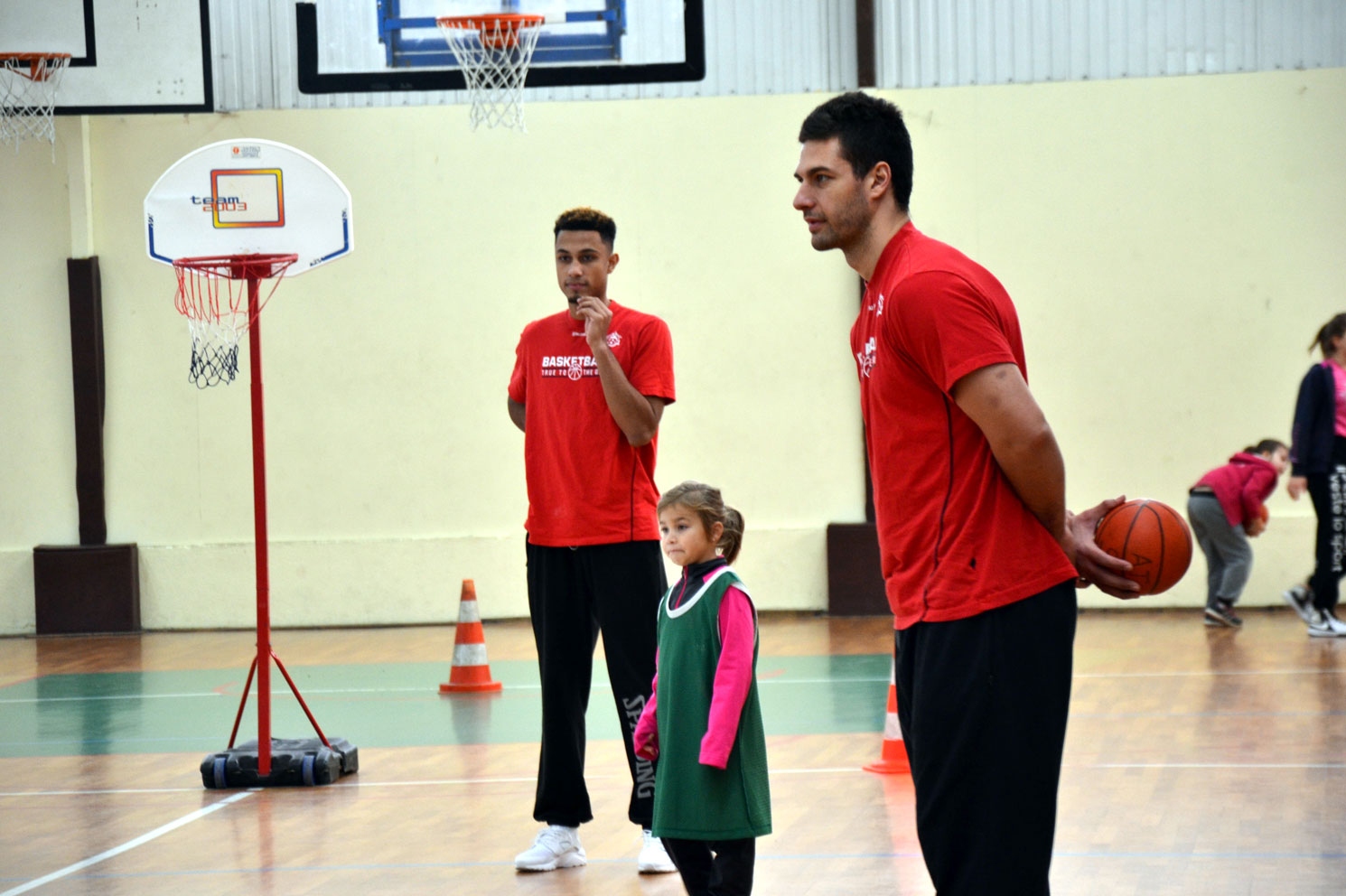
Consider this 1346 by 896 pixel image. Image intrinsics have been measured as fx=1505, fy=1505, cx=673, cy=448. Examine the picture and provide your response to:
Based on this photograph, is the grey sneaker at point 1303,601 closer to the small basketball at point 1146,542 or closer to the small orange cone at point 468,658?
the small orange cone at point 468,658

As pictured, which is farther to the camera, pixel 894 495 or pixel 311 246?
pixel 311 246

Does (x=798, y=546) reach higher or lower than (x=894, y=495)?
lower

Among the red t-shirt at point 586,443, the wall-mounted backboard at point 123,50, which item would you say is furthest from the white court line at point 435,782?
the wall-mounted backboard at point 123,50

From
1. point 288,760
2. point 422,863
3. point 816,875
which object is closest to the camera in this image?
point 816,875

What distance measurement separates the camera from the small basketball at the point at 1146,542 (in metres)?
2.85

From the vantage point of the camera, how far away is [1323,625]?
32.6 feet

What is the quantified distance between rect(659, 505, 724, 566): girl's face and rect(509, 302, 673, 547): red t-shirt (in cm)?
61

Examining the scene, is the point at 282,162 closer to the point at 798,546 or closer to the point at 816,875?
the point at 816,875

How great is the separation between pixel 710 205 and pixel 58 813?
7766mm

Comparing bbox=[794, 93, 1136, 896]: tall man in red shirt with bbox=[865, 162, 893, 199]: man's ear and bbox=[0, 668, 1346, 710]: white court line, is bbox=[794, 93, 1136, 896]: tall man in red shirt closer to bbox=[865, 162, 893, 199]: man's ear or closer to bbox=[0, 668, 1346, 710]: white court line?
bbox=[865, 162, 893, 199]: man's ear

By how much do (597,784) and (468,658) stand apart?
9.52ft

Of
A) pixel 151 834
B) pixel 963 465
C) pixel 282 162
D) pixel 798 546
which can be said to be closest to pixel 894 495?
pixel 963 465

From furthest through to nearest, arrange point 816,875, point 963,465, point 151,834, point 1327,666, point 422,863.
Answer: point 1327,666 → point 151,834 → point 422,863 → point 816,875 → point 963,465

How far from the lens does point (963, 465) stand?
2557mm
